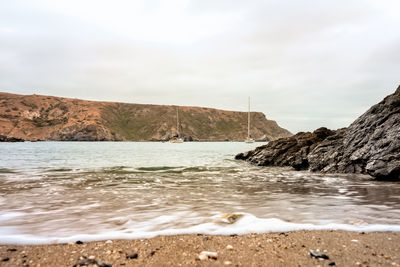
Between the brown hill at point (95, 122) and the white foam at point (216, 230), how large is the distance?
6030 inches

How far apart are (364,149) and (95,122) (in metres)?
161

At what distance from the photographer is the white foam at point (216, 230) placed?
394 centimetres

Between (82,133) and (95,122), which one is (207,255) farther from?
(95,122)

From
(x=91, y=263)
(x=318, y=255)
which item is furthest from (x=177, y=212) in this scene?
(x=318, y=255)

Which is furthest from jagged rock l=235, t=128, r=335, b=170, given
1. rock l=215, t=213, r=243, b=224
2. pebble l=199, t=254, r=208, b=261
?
pebble l=199, t=254, r=208, b=261

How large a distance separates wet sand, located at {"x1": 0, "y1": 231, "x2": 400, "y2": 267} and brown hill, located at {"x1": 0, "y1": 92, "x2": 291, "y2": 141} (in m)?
154

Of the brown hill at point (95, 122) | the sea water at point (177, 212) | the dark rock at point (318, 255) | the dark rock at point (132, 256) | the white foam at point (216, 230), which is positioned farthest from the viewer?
the brown hill at point (95, 122)

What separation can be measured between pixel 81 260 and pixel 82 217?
8.41ft

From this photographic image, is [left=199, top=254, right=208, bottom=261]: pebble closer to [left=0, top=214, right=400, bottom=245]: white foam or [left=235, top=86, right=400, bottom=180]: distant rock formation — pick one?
[left=0, top=214, right=400, bottom=245]: white foam

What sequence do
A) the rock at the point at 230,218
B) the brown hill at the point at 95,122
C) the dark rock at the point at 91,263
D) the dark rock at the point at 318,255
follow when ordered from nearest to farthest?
the dark rock at the point at 91,263, the dark rock at the point at 318,255, the rock at the point at 230,218, the brown hill at the point at 95,122

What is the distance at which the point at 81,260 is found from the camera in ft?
9.98

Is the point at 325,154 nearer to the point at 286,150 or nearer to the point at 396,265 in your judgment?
the point at 286,150

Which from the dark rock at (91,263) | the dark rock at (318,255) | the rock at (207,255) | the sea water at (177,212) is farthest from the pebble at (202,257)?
the dark rock at (318,255)

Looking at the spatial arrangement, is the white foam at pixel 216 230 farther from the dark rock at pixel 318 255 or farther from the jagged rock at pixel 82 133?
the jagged rock at pixel 82 133
